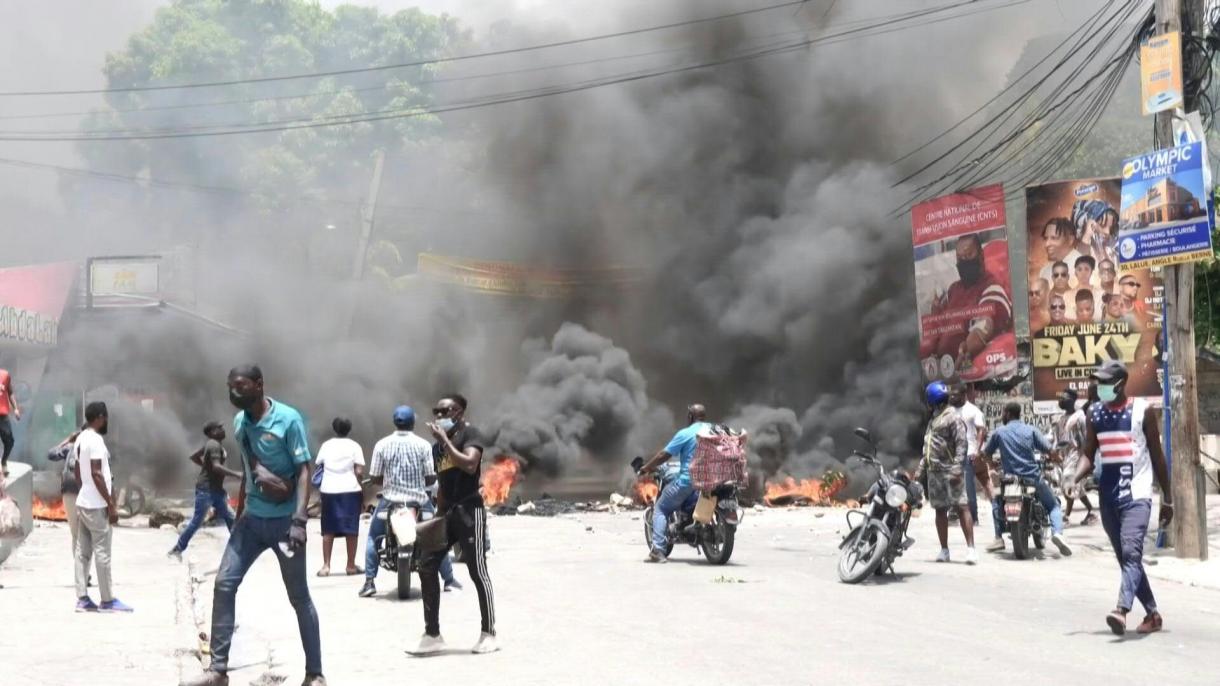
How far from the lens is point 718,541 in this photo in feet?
38.0

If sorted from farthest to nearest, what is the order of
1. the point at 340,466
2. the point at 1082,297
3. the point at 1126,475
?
the point at 1082,297 < the point at 340,466 < the point at 1126,475

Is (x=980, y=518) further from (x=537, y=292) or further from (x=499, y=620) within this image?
(x=537, y=292)

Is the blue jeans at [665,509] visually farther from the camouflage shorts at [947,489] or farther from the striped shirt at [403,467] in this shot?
the striped shirt at [403,467]

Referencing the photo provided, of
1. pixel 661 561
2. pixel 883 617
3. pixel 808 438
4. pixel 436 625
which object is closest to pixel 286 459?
pixel 436 625

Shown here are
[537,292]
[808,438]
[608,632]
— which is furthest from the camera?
[537,292]

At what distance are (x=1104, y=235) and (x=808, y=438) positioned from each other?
22.5ft

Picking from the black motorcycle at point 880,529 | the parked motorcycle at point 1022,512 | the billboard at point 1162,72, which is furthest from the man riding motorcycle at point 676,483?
the billboard at point 1162,72

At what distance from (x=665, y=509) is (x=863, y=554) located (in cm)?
229

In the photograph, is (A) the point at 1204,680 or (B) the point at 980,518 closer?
(A) the point at 1204,680

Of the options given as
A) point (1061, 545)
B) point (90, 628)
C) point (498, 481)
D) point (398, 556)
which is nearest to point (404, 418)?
point (398, 556)

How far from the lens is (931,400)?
38.1 ft

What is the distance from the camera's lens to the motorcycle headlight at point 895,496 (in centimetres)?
1002

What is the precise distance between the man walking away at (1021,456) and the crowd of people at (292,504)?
5442mm

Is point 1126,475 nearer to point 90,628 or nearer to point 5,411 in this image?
point 90,628
